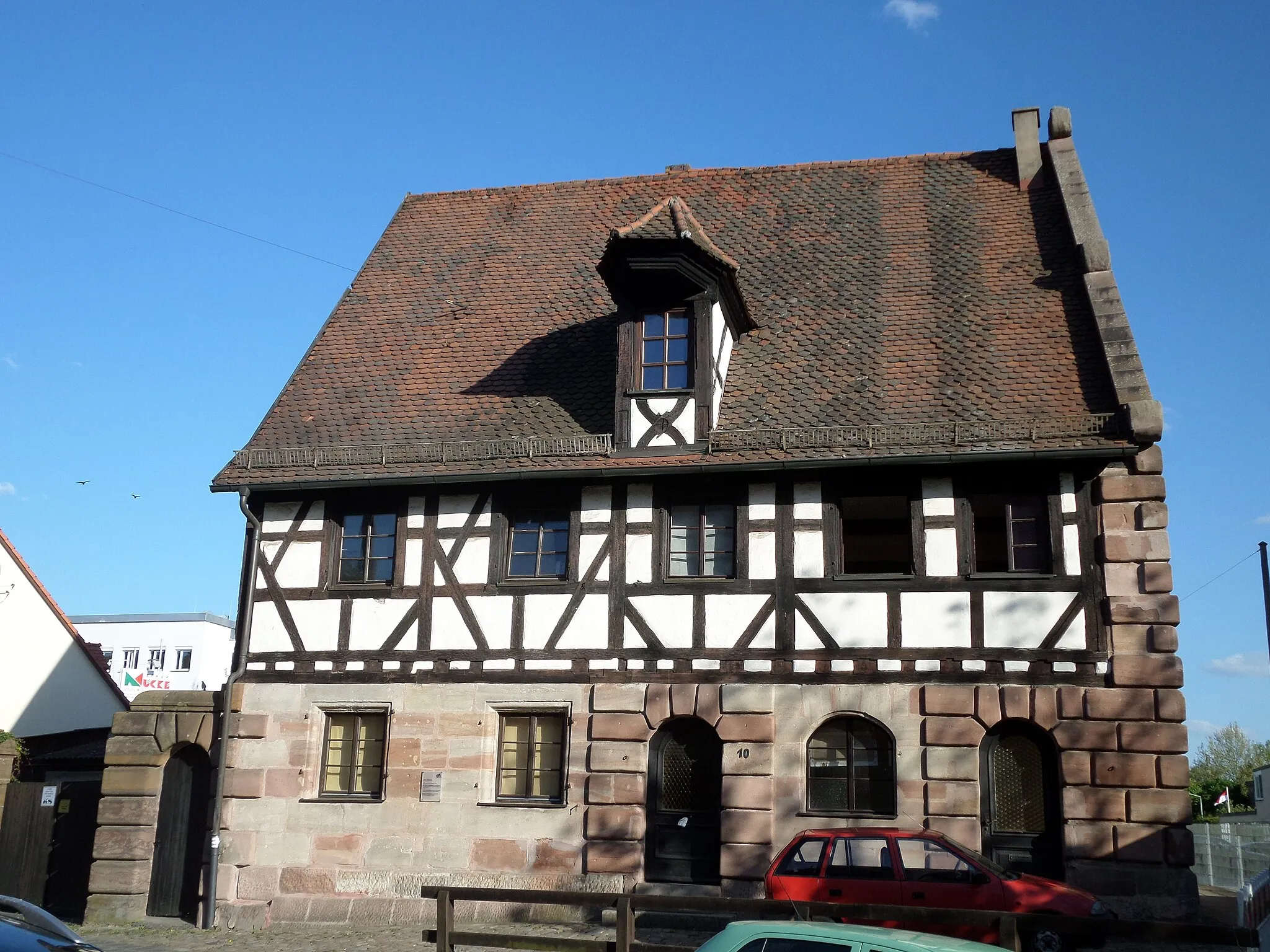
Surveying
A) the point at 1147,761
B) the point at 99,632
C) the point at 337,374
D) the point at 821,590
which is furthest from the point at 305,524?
the point at 99,632

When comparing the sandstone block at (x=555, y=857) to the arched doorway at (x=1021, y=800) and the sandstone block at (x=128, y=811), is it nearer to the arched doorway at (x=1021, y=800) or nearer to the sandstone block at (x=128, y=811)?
the arched doorway at (x=1021, y=800)

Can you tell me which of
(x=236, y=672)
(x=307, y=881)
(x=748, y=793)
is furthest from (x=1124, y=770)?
(x=236, y=672)

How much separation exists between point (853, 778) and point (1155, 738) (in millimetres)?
3467

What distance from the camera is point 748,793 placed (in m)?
15.3

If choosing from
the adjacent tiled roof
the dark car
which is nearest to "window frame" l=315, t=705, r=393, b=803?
the adjacent tiled roof

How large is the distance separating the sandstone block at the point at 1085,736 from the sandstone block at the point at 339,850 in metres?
8.78

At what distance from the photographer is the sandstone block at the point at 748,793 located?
15.3 meters

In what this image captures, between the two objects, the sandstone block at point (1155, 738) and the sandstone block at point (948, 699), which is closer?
the sandstone block at point (1155, 738)

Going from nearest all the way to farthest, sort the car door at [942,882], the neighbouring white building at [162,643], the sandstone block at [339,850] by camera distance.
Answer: the car door at [942,882] < the sandstone block at [339,850] < the neighbouring white building at [162,643]

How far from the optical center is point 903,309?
18.3 metres

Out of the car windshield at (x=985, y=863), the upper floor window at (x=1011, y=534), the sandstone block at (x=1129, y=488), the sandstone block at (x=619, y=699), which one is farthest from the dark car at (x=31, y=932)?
the sandstone block at (x=1129, y=488)

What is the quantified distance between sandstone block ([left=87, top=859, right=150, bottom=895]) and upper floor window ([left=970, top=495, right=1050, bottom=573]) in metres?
11.6

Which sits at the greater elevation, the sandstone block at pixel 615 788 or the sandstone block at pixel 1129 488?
the sandstone block at pixel 1129 488

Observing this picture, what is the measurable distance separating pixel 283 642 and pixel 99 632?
53.1 metres
